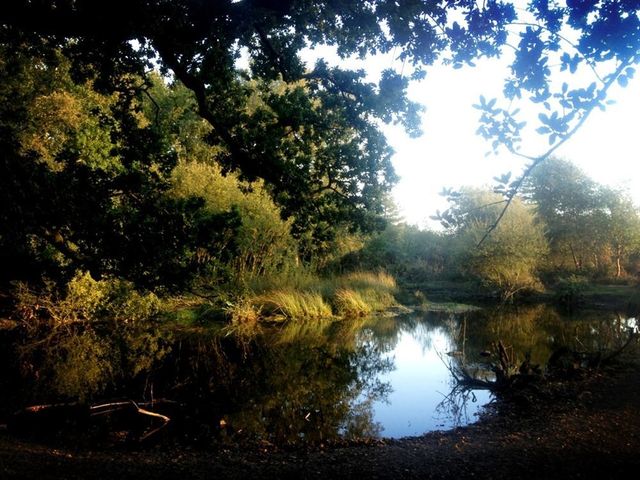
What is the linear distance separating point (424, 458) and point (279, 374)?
5622mm

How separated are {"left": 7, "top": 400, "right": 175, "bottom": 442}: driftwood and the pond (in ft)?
1.33

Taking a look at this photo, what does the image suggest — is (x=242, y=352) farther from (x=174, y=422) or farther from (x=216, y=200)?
(x=216, y=200)

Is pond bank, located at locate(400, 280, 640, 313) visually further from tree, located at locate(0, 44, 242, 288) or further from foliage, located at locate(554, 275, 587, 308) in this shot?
tree, located at locate(0, 44, 242, 288)

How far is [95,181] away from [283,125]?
2.94 meters

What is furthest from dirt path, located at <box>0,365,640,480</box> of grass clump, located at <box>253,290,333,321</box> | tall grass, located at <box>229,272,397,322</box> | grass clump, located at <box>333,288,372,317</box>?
grass clump, located at <box>333,288,372,317</box>

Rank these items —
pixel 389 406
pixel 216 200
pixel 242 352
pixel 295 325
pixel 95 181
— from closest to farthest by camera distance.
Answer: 1. pixel 95 181
2. pixel 389 406
3. pixel 242 352
4. pixel 295 325
5. pixel 216 200

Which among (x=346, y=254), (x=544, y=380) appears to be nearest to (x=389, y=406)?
(x=544, y=380)

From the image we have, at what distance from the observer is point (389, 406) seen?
861cm

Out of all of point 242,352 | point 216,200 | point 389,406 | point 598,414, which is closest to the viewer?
point 598,414

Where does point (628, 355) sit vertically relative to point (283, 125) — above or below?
below

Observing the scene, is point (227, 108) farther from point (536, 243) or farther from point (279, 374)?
point (536, 243)

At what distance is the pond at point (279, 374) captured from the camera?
746 centimetres

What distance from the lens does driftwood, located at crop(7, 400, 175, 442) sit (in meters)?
6.40

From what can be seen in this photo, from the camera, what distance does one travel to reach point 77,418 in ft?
22.5
